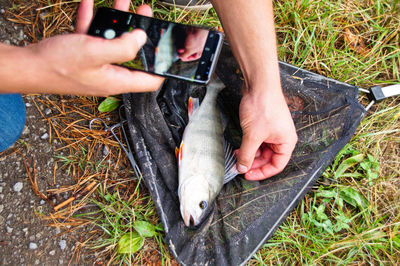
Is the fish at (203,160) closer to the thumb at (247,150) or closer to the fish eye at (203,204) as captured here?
the fish eye at (203,204)

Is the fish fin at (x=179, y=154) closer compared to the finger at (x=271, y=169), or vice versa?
the finger at (x=271, y=169)

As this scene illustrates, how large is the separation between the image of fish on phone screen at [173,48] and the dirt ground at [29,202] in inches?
50.0

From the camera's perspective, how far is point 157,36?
6.28 ft

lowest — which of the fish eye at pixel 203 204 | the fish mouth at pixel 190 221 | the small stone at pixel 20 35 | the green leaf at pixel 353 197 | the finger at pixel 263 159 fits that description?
the green leaf at pixel 353 197

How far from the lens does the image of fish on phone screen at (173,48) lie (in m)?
1.83

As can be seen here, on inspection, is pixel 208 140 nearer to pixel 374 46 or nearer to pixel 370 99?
pixel 370 99

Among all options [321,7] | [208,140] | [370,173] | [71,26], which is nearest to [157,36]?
[208,140]

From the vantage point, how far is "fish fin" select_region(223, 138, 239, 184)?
2.60m

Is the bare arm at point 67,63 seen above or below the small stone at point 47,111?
above

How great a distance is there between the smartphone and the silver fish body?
783mm

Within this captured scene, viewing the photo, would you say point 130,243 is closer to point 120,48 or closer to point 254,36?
point 120,48

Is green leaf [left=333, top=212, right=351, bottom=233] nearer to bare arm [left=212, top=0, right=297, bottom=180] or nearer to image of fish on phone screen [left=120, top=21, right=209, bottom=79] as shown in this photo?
bare arm [left=212, top=0, right=297, bottom=180]

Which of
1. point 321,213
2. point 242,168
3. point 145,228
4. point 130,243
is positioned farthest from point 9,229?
point 321,213

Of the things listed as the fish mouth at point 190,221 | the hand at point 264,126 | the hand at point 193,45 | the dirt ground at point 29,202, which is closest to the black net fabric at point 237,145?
the fish mouth at point 190,221
